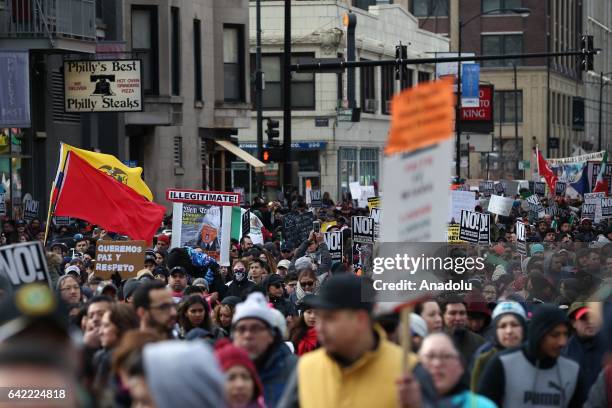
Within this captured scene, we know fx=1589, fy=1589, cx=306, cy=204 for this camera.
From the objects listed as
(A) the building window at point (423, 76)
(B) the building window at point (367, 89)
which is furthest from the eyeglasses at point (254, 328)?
(A) the building window at point (423, 76)

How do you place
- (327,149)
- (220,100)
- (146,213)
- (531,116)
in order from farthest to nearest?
1. (531,116)
2. (327,149)
3. (220,100)
4. (146,213)

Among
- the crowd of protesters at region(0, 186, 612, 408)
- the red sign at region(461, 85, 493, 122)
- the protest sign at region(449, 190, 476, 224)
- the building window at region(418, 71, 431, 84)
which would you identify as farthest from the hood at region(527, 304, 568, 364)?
the building window at region(418, 71, 431, 84)

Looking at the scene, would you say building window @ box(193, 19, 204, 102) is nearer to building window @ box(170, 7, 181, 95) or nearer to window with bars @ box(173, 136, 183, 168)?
building window @ box(170, 7, 181, 95)

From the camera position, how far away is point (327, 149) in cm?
6000

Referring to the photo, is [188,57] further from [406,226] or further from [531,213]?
[406,226]

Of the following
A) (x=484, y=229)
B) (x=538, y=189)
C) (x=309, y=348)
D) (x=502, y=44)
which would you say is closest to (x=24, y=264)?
(x=309, y=348)

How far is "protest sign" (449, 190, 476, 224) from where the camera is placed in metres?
26.6

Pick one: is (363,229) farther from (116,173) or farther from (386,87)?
(386,87)

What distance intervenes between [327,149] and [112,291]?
4746cm

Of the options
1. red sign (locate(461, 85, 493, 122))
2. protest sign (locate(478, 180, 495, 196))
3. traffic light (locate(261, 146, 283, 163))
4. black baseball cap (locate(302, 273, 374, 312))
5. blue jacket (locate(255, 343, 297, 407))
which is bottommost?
protest sign (locate(478, 180, 495, 196))

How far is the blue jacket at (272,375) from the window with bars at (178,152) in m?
32.0

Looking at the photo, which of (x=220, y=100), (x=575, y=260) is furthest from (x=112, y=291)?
(x=220, y=100)

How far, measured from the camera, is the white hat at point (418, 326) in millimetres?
9227

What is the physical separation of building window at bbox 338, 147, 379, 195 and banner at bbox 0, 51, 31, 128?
3362cm
